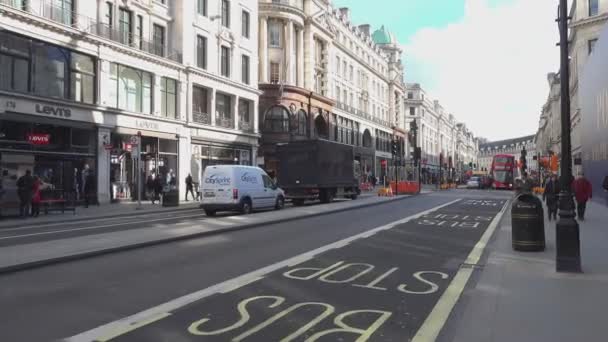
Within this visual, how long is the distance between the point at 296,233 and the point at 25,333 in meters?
9.14

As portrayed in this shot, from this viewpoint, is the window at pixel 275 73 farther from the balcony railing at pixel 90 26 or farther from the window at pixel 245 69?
the balcony railing at pixel 90 26

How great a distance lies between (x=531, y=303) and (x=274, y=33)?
45799mm

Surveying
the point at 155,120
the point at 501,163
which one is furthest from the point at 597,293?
the point at 501,163

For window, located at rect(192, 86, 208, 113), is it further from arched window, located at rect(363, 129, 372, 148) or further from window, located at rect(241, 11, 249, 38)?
arched window, located at rect(363, 129, 372, 148)

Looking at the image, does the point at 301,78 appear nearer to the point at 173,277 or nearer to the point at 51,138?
the point at 51,138

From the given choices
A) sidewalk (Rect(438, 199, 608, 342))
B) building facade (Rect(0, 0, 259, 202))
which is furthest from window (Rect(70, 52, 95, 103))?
sidewalk (Rect(438, 199, 608, 342))

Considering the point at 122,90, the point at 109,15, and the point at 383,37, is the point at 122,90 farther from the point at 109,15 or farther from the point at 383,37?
the point at 383,37

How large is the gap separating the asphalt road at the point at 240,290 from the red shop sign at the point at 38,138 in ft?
48.0

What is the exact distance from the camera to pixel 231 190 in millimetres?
20156

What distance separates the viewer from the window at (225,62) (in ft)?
128

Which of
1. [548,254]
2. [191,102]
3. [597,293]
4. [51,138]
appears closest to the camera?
[597,293]

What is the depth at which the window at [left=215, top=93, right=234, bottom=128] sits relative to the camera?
38.1m

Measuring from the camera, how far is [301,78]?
52500mm

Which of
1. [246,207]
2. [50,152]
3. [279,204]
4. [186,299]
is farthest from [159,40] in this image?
[186,299]
